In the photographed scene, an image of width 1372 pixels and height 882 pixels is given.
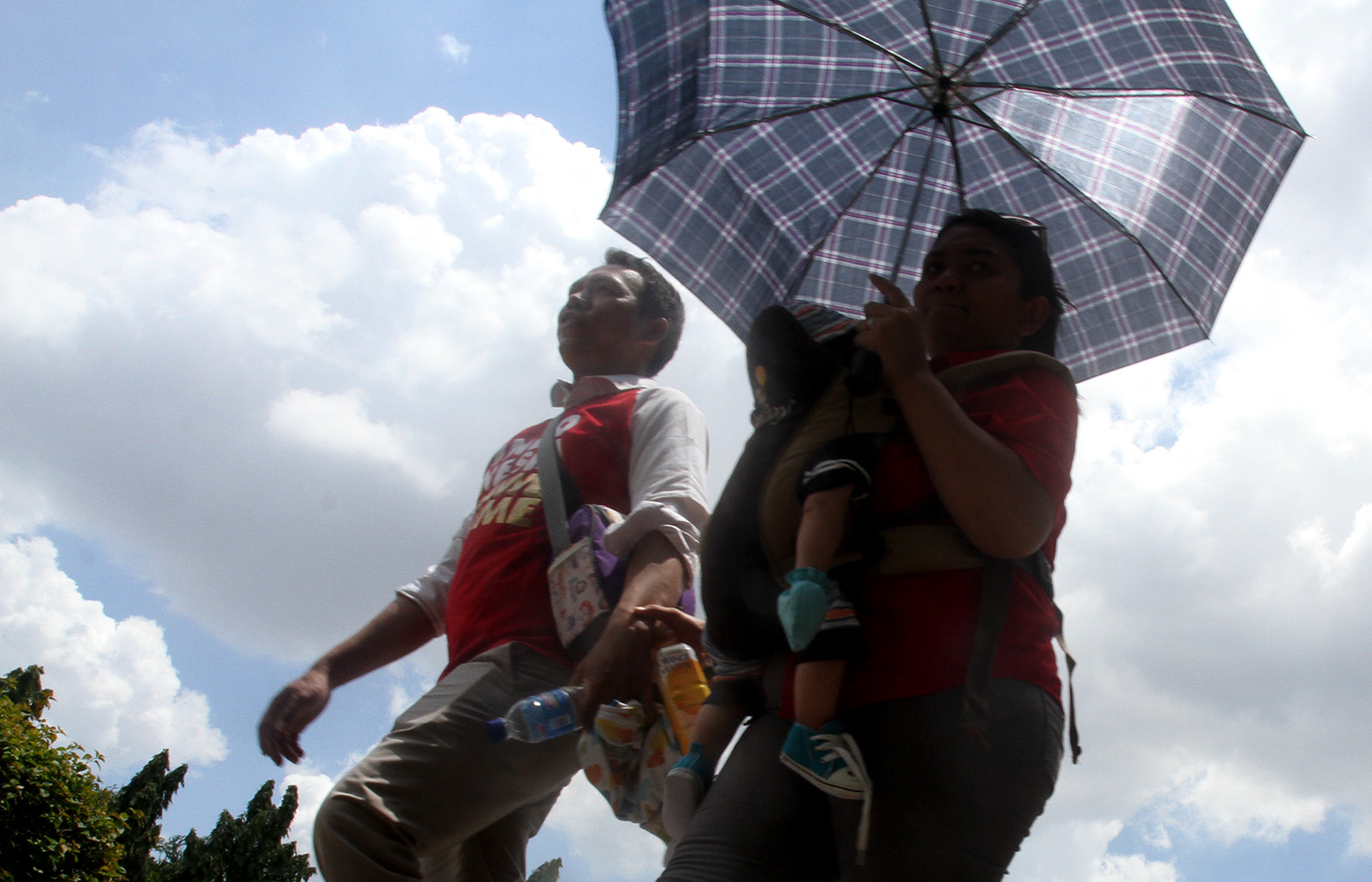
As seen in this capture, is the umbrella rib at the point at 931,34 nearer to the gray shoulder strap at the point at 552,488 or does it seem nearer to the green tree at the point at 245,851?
the gray shoulder strap at the point at 552,488

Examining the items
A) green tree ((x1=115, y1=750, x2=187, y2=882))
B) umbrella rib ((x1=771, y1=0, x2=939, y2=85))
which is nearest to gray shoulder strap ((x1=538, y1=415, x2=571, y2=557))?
umbrella rib ((x1=771, y1=0, x2=939, y2=85))

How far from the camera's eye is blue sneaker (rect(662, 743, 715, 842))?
1.71 metres

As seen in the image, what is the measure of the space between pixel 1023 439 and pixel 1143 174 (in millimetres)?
1715

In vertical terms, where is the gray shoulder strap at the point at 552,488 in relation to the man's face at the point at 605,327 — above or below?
below

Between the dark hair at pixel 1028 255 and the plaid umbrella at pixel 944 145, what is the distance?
2.60 ft

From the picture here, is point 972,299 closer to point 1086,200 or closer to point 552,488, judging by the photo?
point 1086,200

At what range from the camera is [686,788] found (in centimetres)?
171

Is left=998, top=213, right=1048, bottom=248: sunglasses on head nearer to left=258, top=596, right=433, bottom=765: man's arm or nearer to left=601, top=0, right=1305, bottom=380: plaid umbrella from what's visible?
left=601, top=0, right=1305, bottom=380: plaid umbrella

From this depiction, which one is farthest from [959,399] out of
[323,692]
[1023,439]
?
[323,692]

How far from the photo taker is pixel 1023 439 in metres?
1.62

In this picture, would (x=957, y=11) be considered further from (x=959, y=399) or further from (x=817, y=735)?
(x=817, y=735)

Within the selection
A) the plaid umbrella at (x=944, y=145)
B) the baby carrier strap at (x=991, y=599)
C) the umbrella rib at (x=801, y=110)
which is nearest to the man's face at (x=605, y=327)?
the plaid umbrella at (x=944, y=145)

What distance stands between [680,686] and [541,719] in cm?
34

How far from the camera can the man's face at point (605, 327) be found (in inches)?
136
